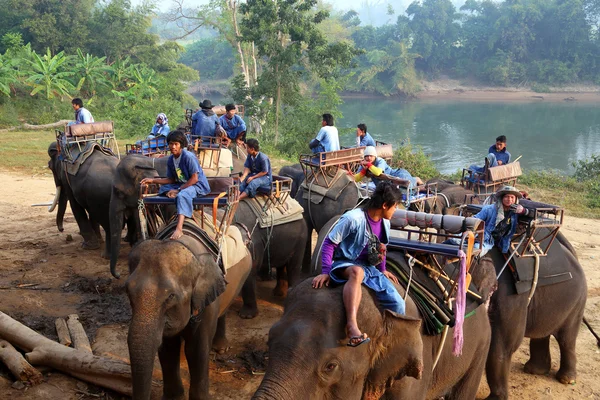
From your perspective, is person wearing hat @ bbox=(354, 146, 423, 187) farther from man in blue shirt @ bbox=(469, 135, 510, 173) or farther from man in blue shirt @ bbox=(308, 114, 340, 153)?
man in blue shirt @ bbox=(469, 135, 510, 173)

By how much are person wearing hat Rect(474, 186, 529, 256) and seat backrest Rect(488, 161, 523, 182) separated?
138 inches

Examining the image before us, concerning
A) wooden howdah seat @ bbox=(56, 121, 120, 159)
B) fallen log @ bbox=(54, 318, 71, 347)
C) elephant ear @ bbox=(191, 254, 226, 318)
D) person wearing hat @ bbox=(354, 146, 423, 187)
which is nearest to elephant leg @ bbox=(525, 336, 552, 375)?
person wearing hat @ bbox=(354, 146, 423, 187)

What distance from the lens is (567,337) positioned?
602 cm

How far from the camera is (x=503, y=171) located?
9.09m

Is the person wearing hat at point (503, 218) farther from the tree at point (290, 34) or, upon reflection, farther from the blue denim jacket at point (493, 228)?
the tree at point (290, 34)

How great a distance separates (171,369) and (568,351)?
4.03 metres

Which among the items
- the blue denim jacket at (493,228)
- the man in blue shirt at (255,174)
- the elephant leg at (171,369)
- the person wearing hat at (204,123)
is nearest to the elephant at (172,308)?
the elephant leg at (171,369)

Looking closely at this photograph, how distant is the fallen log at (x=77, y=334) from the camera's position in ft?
19.1

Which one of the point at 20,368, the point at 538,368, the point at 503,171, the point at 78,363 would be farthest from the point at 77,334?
the point at 503,171

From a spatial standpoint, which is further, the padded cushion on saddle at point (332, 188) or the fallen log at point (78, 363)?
the padded cushion on saddle at point (332, 188)

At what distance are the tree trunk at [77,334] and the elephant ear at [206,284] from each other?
57.6 inches

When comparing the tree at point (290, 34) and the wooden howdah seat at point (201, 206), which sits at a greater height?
the tree at point (290, 34)

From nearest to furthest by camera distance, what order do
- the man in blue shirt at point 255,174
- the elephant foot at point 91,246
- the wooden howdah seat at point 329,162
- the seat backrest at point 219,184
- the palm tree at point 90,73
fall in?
1. the seat backrest at point 219,184
2. the man in blue shirt at point 255,174
3. the wooden howdah seat at point 329,162
4. the elephant foot at point 91,246
5. the palm tree at point 90,73

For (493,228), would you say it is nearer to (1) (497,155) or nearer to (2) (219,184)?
(2) (219,184)
